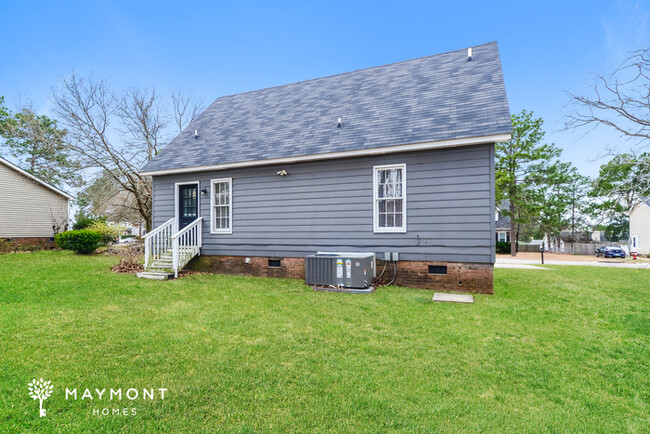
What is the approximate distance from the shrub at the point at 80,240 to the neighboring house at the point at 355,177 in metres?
5.33

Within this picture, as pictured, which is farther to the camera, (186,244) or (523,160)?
(523,160)

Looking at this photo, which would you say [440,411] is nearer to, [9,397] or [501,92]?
[9,397]

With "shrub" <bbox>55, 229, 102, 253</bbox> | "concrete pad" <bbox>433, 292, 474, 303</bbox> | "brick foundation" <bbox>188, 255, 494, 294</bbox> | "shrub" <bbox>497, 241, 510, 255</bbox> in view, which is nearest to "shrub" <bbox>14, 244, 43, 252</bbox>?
"shrub" <bbox>55, 229, 102, 253</bbox>

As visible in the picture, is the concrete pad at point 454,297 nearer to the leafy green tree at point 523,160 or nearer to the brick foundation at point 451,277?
the brick foundation at point 451,277

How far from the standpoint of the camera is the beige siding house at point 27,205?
610 inches

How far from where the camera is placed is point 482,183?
6922 mm

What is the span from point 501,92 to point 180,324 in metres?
8.37

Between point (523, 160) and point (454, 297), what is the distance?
69.5 ft

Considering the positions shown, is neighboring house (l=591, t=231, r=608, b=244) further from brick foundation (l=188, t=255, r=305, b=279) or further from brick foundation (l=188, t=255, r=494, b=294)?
brick foundation (l=188, t=255, r=305, b=279)

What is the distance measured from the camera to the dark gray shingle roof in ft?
24.8

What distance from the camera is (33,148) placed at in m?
21.3

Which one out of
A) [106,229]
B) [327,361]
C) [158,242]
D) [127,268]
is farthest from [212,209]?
[106,229]

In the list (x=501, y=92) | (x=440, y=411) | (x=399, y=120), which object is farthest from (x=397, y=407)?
(x=501, y=92)

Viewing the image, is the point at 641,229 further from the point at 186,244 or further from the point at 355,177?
the point at 186,244
